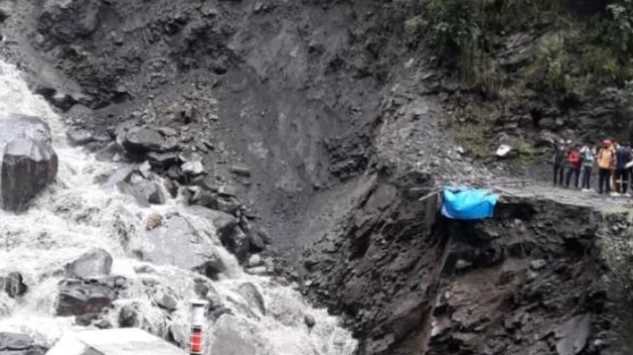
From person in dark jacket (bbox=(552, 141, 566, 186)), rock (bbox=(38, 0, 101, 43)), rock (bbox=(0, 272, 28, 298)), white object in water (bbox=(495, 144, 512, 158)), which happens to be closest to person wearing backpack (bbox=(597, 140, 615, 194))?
person in dark jacket (bbox=(552, 141, 566, 186))

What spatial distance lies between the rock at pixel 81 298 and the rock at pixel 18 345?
122 cm

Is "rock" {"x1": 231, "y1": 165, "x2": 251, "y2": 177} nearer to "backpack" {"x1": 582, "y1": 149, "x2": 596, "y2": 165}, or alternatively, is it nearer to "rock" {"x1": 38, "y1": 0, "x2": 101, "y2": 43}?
"rock" {"x1": 38, "y1": 0, "x2": 101, "y2": 43}

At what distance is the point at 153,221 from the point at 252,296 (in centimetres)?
292

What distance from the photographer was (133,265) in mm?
17594

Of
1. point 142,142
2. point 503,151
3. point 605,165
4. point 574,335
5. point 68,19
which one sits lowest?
point 574,335

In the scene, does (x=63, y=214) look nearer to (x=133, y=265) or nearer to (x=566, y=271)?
(x=133, y=265)

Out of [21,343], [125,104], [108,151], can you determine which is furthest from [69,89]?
[21,343]

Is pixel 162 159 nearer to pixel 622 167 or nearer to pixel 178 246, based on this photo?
pixel 178 246

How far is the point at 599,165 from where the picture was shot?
55.7ft

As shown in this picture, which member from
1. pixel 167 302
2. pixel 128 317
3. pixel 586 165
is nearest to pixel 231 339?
pixel 167 302

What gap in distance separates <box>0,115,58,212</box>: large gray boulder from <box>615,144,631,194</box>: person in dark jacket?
12407 millimetres

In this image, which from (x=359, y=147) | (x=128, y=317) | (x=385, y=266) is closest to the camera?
(x=128, y=317)

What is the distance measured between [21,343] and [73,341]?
6.86 meters

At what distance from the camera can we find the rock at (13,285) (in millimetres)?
15797
